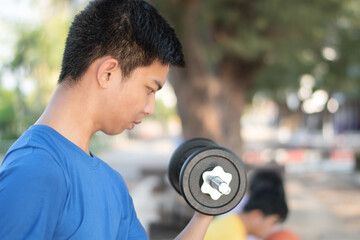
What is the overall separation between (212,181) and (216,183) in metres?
0.02

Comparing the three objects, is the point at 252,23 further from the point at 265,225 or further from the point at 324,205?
the point at 265,225

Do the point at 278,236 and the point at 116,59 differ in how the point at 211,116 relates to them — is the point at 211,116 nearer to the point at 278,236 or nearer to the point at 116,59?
the point at 278,236

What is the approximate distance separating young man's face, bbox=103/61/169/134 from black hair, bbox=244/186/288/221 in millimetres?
1594

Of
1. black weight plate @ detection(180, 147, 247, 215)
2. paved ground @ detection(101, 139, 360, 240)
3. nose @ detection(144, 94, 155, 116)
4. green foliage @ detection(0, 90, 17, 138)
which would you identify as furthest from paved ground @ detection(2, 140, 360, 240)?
green foliage @ detection(0, 90, 17, 138)

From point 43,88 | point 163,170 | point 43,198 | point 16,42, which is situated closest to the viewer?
point 43,198

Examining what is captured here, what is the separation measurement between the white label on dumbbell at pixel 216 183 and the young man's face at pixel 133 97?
0.26 m

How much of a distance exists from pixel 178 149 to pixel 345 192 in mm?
8873

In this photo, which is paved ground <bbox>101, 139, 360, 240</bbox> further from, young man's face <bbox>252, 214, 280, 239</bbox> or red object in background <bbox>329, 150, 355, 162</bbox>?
young man's face <bbox>252, 214, 280, 239</bbox>

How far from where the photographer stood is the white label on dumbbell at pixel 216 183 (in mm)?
1190

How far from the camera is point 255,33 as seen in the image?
7289 mm

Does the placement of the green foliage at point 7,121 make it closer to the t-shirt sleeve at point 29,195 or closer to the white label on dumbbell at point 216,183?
the white label on dumbbell at point 216,183

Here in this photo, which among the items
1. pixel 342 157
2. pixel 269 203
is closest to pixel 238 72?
pixel 342 157

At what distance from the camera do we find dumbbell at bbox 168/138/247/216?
120 centimetres

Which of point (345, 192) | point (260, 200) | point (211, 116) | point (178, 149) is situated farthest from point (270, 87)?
point (178, 149)
